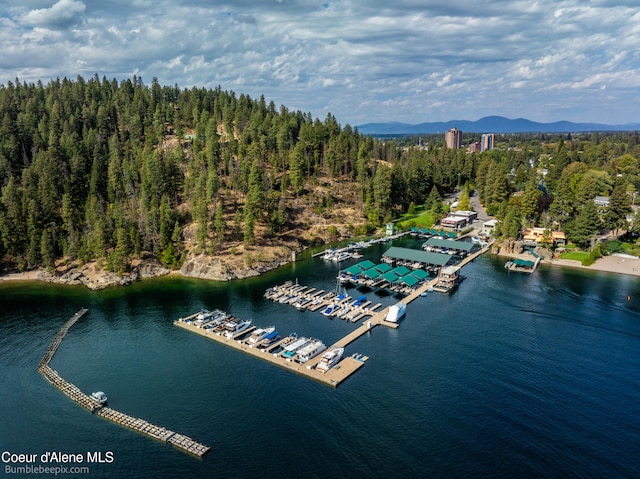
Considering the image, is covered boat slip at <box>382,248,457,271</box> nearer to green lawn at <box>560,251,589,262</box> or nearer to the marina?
the marina

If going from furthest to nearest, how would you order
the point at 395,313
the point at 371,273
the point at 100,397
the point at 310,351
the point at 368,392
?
the point at 371,273 < the point at 395,313 < the point at 310,351 < the point at 368,392 < the point at 100,397

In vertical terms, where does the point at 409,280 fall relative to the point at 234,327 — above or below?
above

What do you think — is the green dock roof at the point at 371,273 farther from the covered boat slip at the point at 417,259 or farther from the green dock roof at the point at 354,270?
the covered boat slip at the point at 417,259

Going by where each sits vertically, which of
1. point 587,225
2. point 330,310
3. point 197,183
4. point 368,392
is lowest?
point 368,392

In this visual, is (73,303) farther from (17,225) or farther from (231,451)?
(231,451)

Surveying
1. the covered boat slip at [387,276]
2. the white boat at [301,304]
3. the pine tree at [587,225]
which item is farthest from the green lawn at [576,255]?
the white boat at [301,304]

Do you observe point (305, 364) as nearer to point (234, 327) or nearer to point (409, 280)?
point (234, 327)

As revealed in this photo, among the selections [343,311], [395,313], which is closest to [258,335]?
[343,311]

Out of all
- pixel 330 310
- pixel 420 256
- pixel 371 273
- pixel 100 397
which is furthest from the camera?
pixel 420 256
